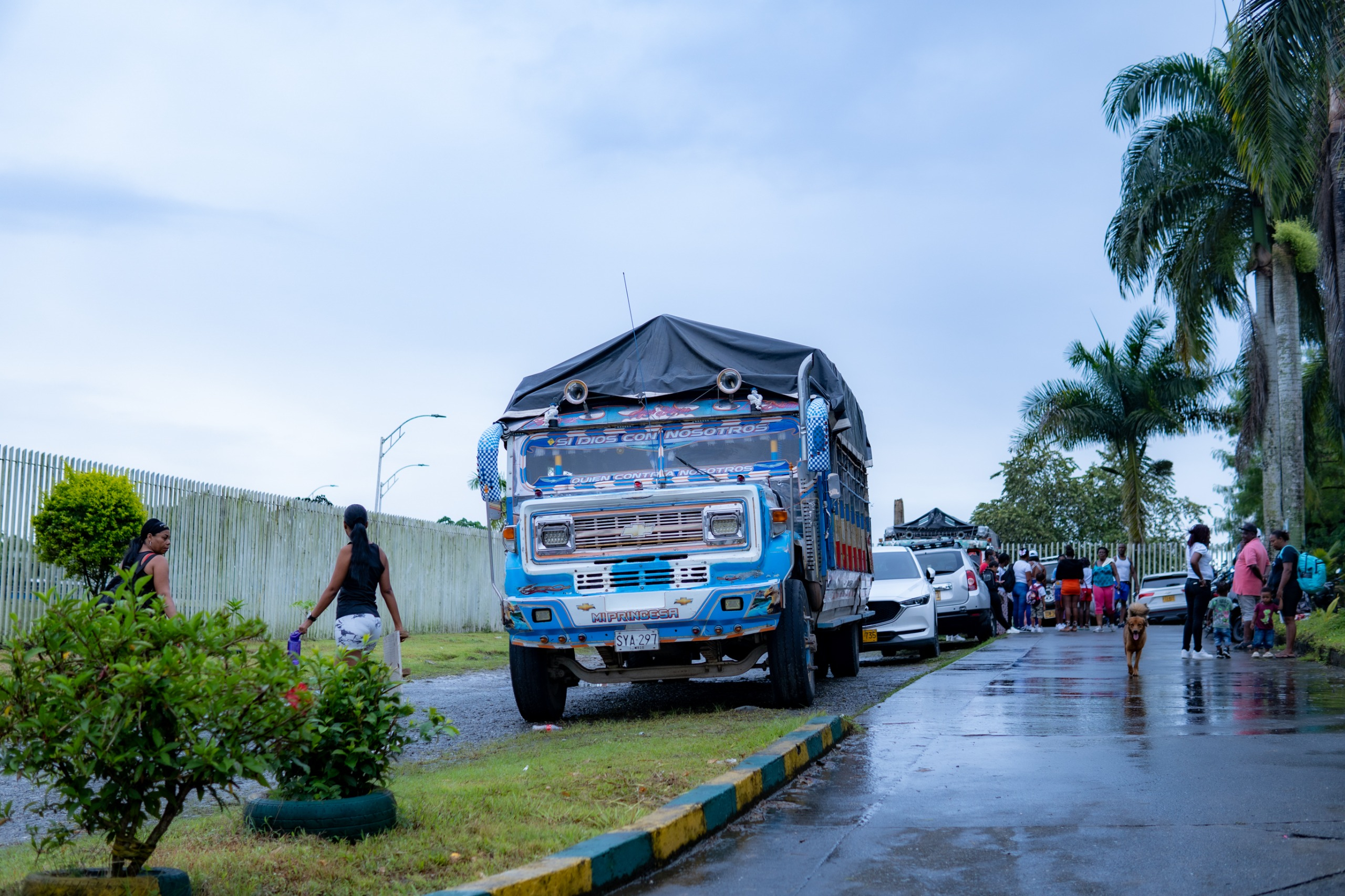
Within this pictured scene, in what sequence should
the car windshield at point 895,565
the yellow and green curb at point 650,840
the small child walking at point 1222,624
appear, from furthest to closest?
1. the car windshield at point 895,565
2. the small child walking at point 1222,624
3. the yellow and green curb at point 650,840

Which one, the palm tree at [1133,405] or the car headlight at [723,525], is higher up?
the palm tree at [1133,405]

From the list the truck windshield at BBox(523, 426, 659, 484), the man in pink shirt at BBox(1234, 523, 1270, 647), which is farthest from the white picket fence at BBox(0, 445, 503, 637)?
the man in pink shirt at BBox(1234, 523, 1270, 647)

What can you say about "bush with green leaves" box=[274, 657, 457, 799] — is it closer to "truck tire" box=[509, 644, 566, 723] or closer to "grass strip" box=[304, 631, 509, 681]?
"truck tire" box=[509, 644, 566, 723]

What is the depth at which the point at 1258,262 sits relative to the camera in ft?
89.2

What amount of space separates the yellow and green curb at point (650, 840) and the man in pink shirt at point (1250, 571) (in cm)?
1171

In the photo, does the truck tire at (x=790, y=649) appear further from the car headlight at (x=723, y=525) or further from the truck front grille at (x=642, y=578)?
the truck front grille at (x=642, y=578)

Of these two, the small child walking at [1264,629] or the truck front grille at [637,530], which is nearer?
the truck front grille at [637,530]

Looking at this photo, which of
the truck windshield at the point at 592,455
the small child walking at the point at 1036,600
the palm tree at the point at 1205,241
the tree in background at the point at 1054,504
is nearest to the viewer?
the truck windshield at the point at 592,455

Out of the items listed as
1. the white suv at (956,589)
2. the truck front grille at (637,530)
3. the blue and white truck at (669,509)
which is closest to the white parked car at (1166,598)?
the white suv at (956,589)

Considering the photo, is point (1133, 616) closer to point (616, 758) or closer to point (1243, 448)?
point (616, 758)

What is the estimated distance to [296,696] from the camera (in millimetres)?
4961

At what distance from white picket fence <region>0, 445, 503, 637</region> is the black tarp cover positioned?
1868mm

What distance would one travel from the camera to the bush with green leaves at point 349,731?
541cm

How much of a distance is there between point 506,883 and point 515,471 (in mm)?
7301
